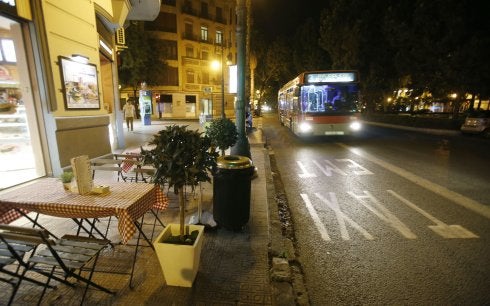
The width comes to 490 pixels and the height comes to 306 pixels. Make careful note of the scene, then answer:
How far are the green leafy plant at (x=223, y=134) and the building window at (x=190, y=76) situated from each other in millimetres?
33652

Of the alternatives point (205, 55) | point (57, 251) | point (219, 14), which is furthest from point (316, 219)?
point (219, 14)

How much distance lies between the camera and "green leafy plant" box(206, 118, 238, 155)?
7430 mm

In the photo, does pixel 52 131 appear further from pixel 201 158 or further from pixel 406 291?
pixel 406 291

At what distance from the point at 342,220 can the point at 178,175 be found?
3.49 metres

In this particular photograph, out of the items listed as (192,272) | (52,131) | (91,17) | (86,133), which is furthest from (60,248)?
(91,17)

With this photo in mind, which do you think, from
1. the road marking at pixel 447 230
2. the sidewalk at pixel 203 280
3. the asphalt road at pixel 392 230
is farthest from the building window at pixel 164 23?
the road marking at pixel 447 230

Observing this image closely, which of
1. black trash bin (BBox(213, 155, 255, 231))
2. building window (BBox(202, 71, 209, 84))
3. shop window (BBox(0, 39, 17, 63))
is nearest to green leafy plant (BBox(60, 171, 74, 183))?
black trash bin (BBox(213, 155, 255, 231))

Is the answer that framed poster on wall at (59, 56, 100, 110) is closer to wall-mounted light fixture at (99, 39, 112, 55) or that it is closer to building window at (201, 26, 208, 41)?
wall-mounted light fixture at (99, 39, 112, 55)

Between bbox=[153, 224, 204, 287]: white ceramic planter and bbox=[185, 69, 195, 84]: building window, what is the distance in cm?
3830

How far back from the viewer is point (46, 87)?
6.69 meters

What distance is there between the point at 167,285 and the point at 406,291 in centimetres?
280

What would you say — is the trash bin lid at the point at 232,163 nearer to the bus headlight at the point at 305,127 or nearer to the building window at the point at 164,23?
the bus headlight at the point at 305,127

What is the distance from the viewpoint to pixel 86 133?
821 centimetres

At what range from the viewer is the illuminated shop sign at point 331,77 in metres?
13.6
